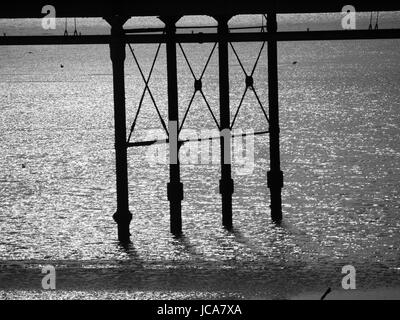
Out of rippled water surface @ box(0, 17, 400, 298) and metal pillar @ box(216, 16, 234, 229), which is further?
metal pillar @ box(216, 16, 234, 229)

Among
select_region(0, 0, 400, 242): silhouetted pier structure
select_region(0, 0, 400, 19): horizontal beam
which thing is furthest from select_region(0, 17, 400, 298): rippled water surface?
select_region(0, 0, 400, 19): horizontal beam

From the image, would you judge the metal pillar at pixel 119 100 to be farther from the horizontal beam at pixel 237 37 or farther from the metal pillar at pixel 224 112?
the metal pillar at pixel 224 112

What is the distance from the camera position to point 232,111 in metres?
64.9

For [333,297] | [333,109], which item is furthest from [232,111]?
[333,297]

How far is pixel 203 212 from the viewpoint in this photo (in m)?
31.0

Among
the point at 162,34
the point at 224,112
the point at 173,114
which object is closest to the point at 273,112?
the point at 224,112

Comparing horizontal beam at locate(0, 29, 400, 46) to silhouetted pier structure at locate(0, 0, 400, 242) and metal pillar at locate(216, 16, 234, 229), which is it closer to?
silhouetted pier structure at locate(0, 0, 400, 242)

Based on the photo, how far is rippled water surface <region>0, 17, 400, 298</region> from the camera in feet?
75.6

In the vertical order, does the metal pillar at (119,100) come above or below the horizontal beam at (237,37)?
below

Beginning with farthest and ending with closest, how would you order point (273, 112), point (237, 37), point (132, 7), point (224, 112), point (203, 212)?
point (203, 212)
point (273, 112)
point (224, 112)
point (132, 7)
point (237, 37)

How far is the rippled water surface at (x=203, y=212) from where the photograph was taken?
2303 cm

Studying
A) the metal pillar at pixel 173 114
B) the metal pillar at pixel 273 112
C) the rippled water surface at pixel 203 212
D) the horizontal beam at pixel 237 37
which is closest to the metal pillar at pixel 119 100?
the horizontal beam at pixel 237 37

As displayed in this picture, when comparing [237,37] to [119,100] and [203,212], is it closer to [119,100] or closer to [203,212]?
[119,100]

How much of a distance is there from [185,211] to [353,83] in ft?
211
